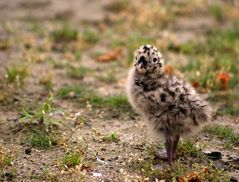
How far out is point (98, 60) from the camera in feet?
37.7

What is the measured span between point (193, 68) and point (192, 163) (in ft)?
12.1

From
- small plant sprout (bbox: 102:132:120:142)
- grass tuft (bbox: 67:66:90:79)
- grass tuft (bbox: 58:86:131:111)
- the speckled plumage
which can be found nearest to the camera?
the speckled plumage

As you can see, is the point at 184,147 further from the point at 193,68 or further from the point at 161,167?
the point at 193,68

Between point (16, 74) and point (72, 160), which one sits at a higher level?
point (16, 74)

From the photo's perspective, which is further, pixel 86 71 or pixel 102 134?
pixel 86 71

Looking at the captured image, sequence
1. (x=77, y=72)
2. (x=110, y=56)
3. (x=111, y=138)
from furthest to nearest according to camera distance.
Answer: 1. (x=110, y=56)
2. (x=77, y=72)
3. (x=111, y=138)

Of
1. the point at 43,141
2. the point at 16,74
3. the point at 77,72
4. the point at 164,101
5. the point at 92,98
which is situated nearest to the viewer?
the point at 164,101

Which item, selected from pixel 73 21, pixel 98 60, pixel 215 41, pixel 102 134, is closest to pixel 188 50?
pixel 215 41

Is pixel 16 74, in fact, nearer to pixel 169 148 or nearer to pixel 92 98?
pixel 92 98

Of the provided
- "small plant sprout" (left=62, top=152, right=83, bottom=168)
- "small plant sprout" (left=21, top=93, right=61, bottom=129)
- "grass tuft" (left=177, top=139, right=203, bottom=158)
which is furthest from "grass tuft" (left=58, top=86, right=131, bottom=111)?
"small plant sprout" (left=62, top=152, right=83, bottom=168)

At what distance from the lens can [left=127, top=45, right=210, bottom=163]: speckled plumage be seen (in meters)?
7.23

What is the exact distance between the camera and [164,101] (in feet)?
23.8

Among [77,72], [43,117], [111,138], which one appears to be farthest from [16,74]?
[111,138]

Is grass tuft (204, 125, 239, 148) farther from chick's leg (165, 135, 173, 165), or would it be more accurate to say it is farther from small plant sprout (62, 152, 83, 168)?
small plant sprout (62, 152, 83, 168)
